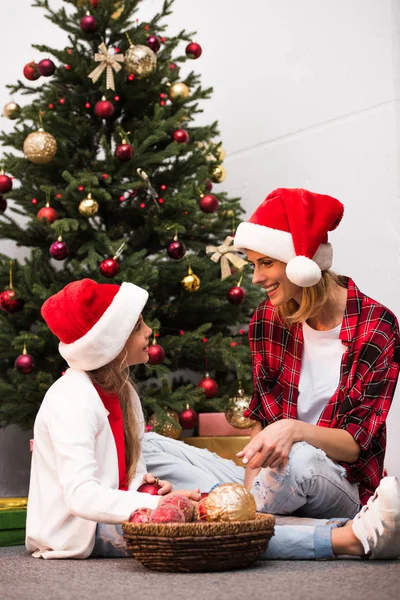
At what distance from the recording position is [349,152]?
3.45 meters

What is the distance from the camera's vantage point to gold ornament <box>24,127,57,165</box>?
3.12 meters

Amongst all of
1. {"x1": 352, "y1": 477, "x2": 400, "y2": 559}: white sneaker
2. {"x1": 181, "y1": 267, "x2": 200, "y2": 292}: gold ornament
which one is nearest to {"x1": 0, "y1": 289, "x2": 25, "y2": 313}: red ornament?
{"x1": 181, "y1": 267, "x2": 200, "y2": 292}: gold ornament

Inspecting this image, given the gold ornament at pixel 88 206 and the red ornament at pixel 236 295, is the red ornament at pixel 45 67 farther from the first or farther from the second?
the red ornament at pixel 236 295

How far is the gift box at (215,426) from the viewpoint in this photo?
312 cm

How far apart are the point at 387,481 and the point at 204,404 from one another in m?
1.67

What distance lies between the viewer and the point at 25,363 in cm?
302

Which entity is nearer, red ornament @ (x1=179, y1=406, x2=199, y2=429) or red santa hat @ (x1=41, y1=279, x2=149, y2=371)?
red santa hat @ (x1=41, y1=279, x2=149, y2=371)

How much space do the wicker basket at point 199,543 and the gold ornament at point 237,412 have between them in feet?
4.58

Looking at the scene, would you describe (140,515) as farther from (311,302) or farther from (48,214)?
(48,214)

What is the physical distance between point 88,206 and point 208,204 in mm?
494

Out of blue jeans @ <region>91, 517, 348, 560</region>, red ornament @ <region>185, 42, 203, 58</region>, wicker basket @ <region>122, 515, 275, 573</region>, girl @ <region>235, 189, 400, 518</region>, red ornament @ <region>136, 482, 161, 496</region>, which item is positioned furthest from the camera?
red ornament @ <region>185, 42, 203, 58</region>

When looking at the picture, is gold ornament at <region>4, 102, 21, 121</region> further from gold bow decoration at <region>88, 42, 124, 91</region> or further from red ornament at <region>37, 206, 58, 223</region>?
red ornament at <region>37, 206, 58, 223</region>

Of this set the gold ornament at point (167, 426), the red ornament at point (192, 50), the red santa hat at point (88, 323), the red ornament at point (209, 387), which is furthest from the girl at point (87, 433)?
the red ornament at point (192, 50)

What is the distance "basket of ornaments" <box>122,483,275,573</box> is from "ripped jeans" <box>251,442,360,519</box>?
20 centimetres
